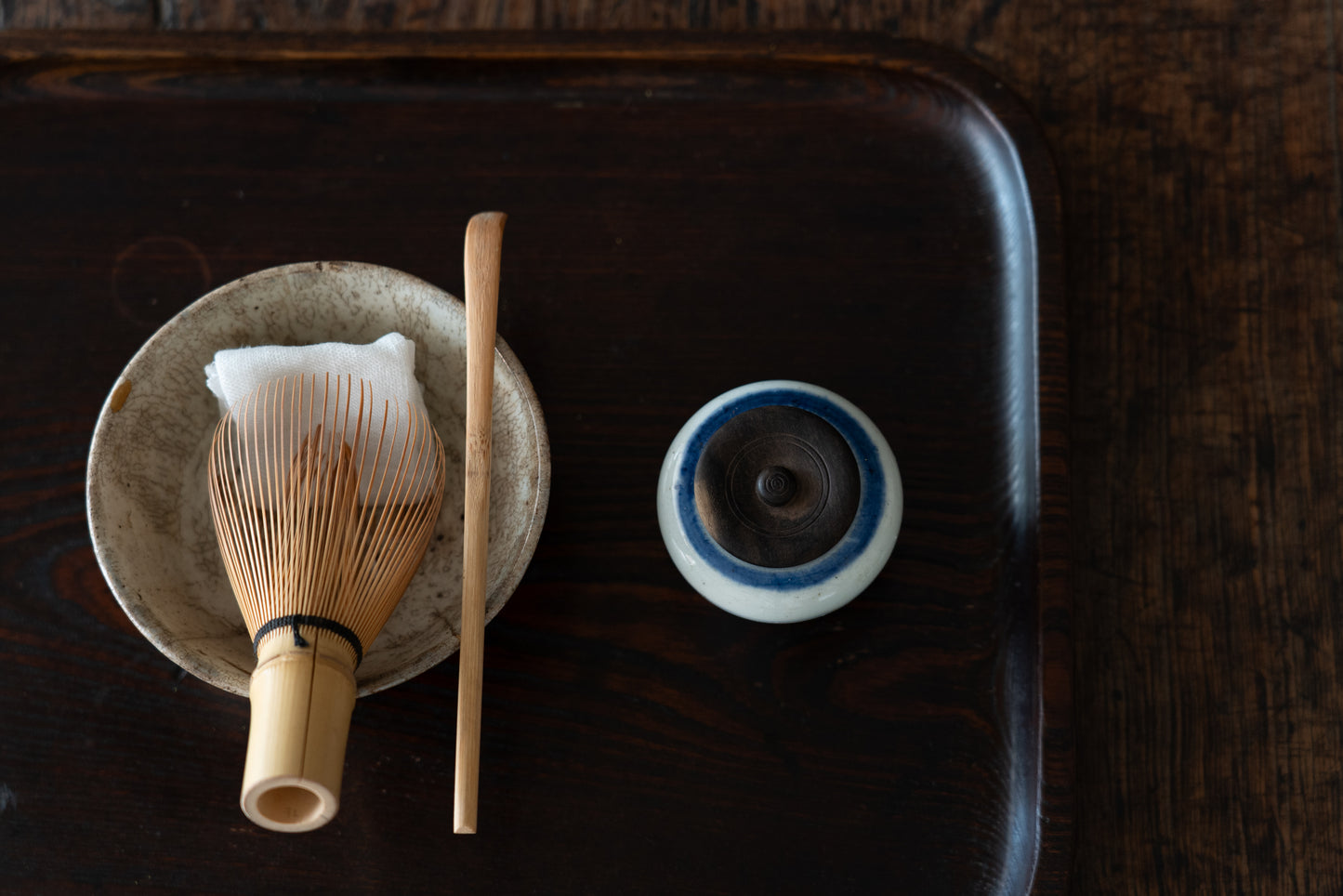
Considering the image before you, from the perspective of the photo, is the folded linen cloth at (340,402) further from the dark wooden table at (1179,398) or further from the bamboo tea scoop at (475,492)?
the dark wooden table at (1179,398)

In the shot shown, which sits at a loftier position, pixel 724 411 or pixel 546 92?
pixel 546 92

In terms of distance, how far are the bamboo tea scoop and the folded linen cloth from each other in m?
0.04

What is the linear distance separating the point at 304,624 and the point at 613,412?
223 mm

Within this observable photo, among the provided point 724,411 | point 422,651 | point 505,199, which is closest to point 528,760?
point 422,651

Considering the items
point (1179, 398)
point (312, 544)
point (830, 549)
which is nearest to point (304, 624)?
point (312, 544)

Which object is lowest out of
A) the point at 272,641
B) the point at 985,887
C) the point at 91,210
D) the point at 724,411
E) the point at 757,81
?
the point at 985,887

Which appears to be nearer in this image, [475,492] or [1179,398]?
[475,492]

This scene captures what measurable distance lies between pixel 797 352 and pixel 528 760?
0.30 m

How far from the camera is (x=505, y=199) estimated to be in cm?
62

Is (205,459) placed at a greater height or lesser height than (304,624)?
greater

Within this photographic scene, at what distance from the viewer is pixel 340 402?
1.76 feet

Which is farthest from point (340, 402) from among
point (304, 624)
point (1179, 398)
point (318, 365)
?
point (1179, 398)

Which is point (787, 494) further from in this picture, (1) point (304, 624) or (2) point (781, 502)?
(1) point (304, 624)

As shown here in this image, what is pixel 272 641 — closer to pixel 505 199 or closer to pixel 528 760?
pixel 528 760
